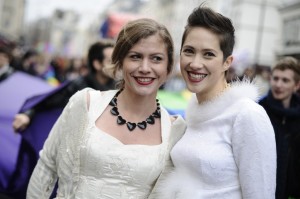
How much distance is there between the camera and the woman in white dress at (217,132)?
6.92ft

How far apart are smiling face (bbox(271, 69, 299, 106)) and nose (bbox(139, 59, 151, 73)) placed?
180 cm

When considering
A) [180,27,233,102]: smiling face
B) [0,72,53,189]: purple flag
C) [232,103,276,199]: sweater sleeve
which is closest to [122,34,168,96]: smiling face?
[180,27,233,102]: smiling face

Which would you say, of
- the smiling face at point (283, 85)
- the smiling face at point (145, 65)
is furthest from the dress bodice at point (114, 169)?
the smiling face at point (283, 85)

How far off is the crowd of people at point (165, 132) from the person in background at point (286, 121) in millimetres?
1215

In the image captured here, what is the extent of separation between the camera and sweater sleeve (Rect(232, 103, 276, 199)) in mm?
2088

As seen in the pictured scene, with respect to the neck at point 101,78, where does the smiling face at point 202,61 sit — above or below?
above

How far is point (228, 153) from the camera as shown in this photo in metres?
2.17

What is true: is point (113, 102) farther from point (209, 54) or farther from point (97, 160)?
point (209, 54)

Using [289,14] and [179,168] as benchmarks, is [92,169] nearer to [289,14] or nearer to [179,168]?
[179,168]

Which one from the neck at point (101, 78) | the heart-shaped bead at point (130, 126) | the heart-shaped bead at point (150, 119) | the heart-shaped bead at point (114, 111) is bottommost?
the neck at point (101, 78)

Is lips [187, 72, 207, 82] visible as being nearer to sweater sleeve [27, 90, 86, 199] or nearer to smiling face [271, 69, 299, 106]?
sweater sleeve [27, 90, 86, 199]

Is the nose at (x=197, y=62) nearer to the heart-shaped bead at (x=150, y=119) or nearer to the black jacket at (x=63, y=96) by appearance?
the heart-shaped bead at (x=150, y=119)

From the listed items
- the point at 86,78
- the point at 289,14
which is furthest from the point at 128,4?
the point at 86,78

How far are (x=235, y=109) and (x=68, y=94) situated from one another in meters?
2.53
